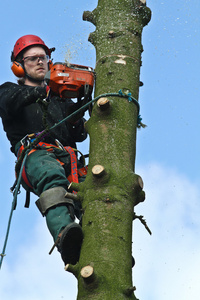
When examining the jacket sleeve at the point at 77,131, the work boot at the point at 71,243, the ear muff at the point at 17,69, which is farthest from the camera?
the ear muff at the point at 17,69

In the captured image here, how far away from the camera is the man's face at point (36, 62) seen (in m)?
5.30

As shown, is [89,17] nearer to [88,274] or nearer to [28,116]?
[28,116]

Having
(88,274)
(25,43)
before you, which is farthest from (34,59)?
(88,274)

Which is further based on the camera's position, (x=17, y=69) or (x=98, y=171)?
(x=17, y=69)

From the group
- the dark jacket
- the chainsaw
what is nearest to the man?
the dark jacket

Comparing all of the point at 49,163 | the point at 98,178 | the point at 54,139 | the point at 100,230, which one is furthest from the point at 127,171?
the point at 54,139

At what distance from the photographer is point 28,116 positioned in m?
4.84

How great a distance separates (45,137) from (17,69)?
2.96ft

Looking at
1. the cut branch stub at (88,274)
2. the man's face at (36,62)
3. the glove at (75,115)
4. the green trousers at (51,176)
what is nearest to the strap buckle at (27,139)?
the green trousers at (51,176)

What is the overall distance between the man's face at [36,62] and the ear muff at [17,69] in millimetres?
52

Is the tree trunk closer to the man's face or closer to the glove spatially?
the glove

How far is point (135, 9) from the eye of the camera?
4.42 m

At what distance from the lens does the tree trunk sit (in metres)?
3.17

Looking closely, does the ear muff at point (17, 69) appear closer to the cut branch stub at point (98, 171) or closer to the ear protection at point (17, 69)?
the ear protection at point (17, 69)
